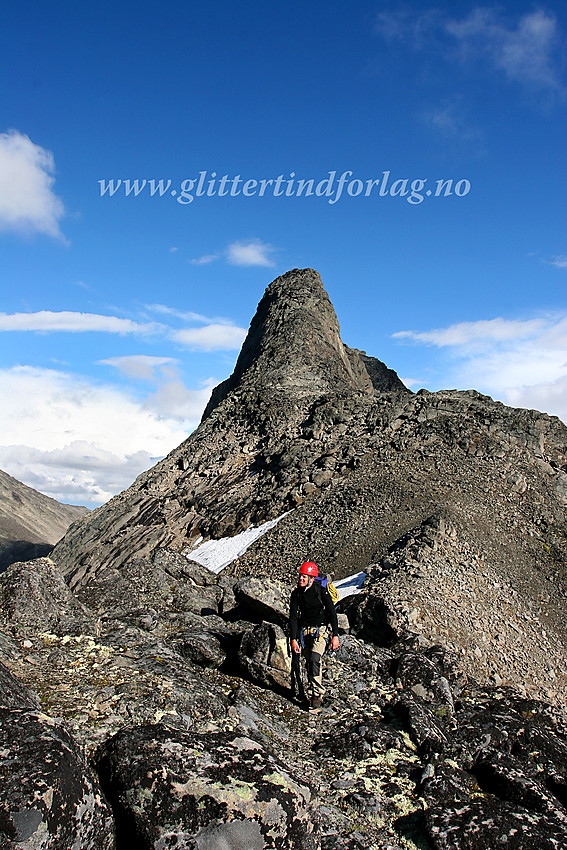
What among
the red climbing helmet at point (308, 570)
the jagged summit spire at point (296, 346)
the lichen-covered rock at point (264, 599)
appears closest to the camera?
the red climbing helmet at point (308, 570)

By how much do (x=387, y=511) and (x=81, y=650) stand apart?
2350 cm

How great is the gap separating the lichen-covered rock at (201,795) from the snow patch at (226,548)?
2749 cm

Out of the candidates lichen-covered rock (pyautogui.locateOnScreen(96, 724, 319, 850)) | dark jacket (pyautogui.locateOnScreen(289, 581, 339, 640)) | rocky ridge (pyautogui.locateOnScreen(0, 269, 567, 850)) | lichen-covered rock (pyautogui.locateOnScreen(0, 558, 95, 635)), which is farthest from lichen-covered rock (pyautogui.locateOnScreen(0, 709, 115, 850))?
dark jacket (pyautogui.locateOnScreen(289, 581, 339, 640))

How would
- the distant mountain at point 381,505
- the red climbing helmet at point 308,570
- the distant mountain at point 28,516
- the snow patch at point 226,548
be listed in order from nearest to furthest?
the red climbing helmet at point 308,570, the distant mountain at point 381,505, the snow patch at point 226,548, the distant mountain at point 28,516

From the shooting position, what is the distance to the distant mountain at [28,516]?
409 ft

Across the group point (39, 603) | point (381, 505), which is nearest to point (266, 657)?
point (39, 603)

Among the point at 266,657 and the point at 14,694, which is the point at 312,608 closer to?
the point at 266,657

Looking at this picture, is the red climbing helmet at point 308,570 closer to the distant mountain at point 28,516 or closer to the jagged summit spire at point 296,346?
the jagged summit spire at point 296,346

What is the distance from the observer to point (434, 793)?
783 centimetres

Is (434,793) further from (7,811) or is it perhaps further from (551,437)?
(551,437)

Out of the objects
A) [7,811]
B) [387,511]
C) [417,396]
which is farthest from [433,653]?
[417,396]

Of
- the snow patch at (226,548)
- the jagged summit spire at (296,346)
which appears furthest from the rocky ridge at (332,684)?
the jagged summit spire at (296,346)

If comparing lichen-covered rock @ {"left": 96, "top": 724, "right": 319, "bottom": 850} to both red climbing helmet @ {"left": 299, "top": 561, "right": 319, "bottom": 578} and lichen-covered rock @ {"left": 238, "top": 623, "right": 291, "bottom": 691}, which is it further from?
lichen-covered rock @ {"left": 238, "top": 623, "right": 291, "bottom": 691}

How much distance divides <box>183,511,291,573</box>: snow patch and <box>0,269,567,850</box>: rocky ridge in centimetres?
109
